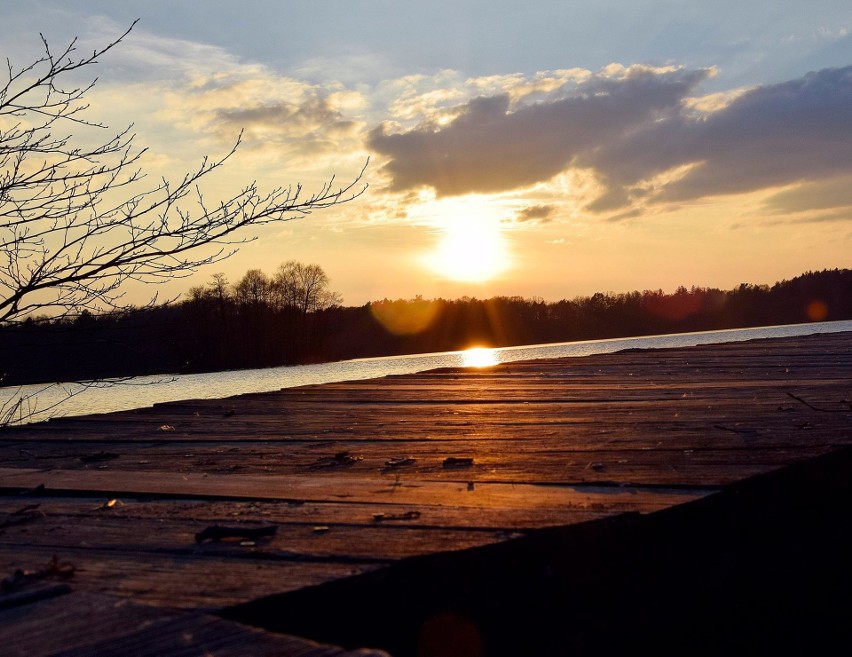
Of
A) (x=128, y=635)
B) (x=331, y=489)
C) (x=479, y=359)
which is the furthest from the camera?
(x=479, y=359)

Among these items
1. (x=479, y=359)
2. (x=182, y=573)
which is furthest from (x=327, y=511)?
(x=479, y=359)

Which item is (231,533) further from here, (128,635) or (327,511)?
(128,635)

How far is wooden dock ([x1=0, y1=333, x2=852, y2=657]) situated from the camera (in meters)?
1.25

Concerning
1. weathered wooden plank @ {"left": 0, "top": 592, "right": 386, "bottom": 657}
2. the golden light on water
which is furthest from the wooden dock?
the golden light on water

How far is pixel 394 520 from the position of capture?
1715mm

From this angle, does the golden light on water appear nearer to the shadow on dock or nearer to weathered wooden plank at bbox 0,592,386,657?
the shadow on dock

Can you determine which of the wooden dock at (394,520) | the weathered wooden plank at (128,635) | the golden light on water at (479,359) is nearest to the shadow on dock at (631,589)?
the wooden dock at (394,520)

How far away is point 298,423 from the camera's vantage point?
3775mm

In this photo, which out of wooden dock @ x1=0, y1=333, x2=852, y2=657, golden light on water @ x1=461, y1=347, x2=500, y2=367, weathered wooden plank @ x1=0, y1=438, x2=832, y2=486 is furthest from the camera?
golden light on water @ x1=461, y1=347, x2=500, y2=367

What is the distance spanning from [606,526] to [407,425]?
2.01 meters

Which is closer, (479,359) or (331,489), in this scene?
(331,489)

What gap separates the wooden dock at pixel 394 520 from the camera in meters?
1.25

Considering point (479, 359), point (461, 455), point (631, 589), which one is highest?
point (461, 455)

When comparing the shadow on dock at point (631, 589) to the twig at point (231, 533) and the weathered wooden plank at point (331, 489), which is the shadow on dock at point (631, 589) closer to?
the weathered wooden plank at point (331, 489)
